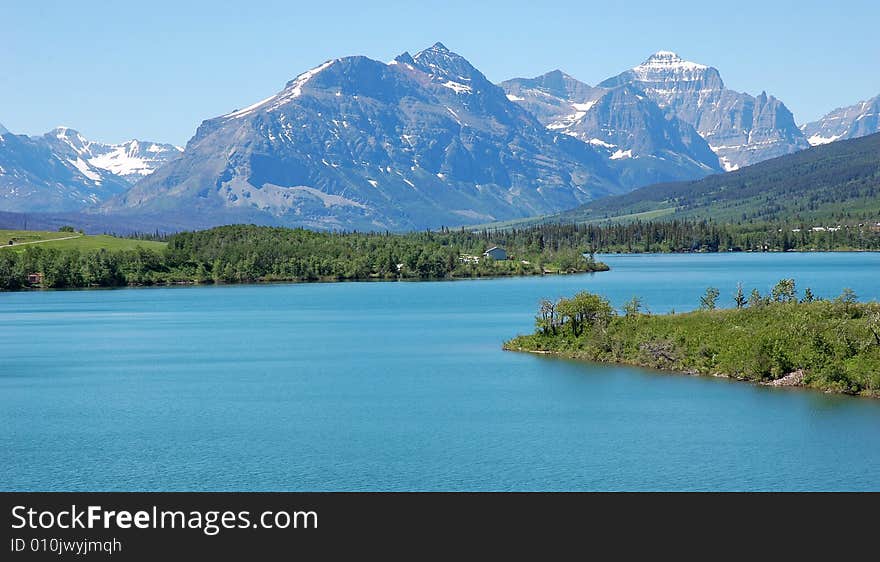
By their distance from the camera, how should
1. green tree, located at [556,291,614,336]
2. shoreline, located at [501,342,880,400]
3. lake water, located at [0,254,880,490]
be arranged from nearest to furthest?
lake water, located at [0,254,880,490] < shoreline, located at [501,342,880,400] < green tree, located at [556,291,614,336]

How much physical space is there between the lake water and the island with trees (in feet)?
5.41

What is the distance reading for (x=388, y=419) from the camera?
54.5m

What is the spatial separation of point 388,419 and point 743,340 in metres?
20.6

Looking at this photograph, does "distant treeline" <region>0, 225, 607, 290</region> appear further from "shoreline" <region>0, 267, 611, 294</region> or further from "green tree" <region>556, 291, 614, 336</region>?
"green tree" <region>556, 291, 614, 336</region>

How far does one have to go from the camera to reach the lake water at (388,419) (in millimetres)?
42906

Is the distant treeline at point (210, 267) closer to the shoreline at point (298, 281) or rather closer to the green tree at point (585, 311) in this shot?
the shoreline at point (298, 281)

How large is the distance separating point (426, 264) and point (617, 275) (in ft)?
108

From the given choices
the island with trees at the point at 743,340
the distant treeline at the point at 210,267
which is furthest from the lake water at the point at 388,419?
the distant treeline at the point at 210,267

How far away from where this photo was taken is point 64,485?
4206 centimetres

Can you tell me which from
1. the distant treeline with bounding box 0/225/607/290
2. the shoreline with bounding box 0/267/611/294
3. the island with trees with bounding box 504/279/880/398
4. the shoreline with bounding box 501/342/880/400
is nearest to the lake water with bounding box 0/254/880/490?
the shoreline with bounding box 501/342/880/400

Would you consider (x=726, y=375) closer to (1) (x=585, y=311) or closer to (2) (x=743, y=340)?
(2) (x=743, y=340)

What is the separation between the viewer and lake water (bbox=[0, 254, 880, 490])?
1689 inches

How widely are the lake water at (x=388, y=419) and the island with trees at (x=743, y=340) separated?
165cm
